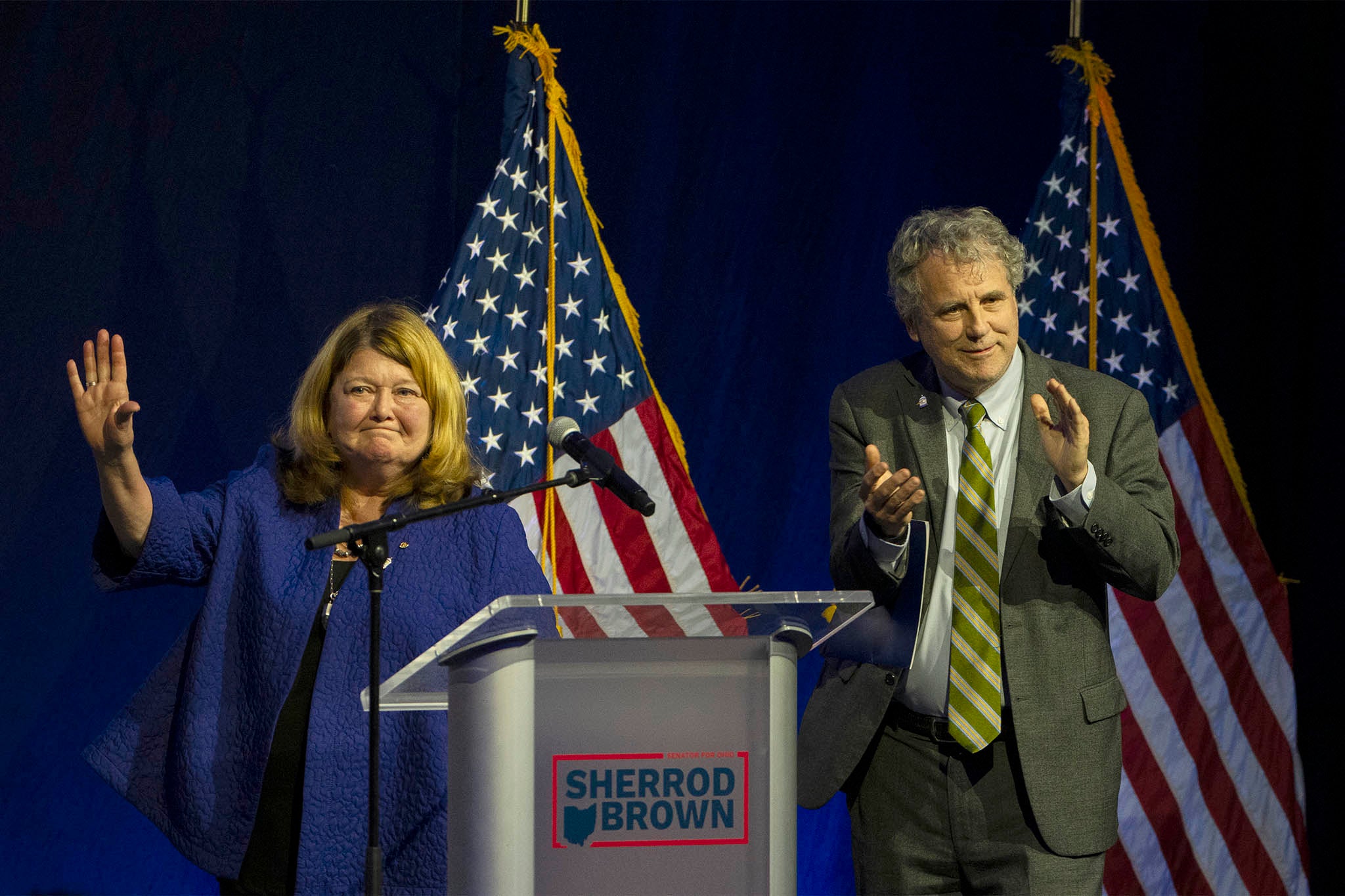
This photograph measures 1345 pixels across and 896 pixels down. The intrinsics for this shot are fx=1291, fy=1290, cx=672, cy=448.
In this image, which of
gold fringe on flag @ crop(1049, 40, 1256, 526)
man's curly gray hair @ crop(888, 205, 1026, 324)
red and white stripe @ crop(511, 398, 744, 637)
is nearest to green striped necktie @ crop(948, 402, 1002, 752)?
man's curly gray hair @ crop(888, 205, 1026, 324)

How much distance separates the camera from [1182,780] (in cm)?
359

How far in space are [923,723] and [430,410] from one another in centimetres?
95

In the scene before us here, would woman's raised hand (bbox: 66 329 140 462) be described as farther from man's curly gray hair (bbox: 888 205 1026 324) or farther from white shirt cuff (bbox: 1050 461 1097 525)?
white shirt cuff (bbox: 1050 461 1097 525)

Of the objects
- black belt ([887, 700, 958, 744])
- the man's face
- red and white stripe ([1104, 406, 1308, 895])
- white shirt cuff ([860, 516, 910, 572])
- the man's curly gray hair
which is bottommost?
red and white stripe ([1104, 406, 1308, 895])

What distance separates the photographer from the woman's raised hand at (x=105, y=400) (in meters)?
1.89

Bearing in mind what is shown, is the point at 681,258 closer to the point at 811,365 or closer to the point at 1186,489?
the point at 811,365

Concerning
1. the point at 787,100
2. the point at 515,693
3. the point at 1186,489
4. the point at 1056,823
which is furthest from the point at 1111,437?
the point at 787,100

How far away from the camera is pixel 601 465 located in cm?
170

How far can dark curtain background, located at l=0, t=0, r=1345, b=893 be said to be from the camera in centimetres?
311

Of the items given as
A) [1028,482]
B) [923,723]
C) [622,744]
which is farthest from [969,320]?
[622,744]

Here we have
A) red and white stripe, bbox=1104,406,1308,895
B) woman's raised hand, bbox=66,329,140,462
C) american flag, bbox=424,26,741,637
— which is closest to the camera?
woman's raised hand, bbox=66,329,140,462

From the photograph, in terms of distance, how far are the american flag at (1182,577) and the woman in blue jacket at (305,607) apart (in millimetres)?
2066

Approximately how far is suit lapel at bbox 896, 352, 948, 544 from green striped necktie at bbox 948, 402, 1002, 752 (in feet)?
0.11

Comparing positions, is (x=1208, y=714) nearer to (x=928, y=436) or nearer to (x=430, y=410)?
(x=928, y=436)
